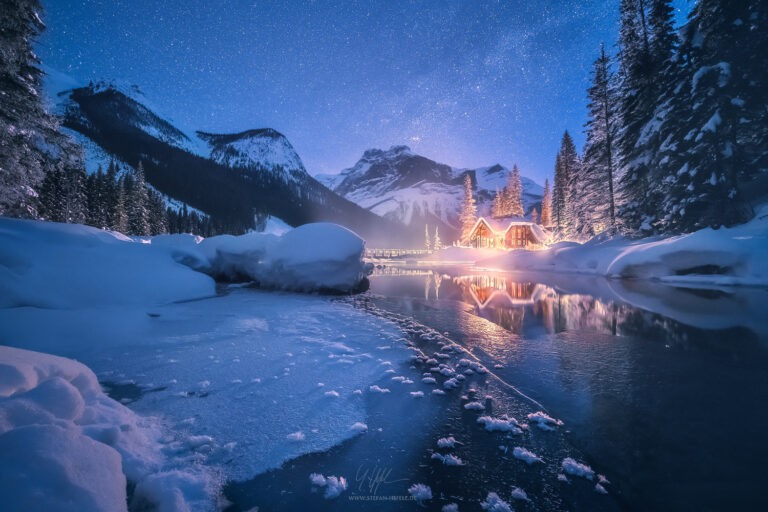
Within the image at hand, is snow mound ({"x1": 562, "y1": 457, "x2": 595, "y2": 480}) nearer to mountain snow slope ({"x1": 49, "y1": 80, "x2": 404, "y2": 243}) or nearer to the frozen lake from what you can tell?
the frozen lake

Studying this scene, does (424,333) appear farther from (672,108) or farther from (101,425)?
(672,108)

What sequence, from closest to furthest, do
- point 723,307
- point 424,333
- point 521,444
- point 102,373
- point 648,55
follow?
point 521,444 < point 102,373 < point 424,333 < point 723,307 < point 648,55

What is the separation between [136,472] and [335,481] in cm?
138

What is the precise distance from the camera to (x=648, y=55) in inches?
704

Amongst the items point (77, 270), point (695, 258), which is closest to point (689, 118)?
point (695, 258)

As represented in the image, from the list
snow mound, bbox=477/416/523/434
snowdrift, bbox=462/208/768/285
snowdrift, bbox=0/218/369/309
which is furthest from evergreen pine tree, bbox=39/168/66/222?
snowdrift, bbox=462/208/768/285

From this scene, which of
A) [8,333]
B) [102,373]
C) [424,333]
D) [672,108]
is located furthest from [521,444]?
[672,108]

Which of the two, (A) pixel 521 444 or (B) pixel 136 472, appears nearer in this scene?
(B) pixel 136 472

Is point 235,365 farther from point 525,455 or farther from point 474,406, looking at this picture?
point 525,455

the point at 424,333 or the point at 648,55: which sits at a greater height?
the point at 648,55

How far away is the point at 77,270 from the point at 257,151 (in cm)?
18293
